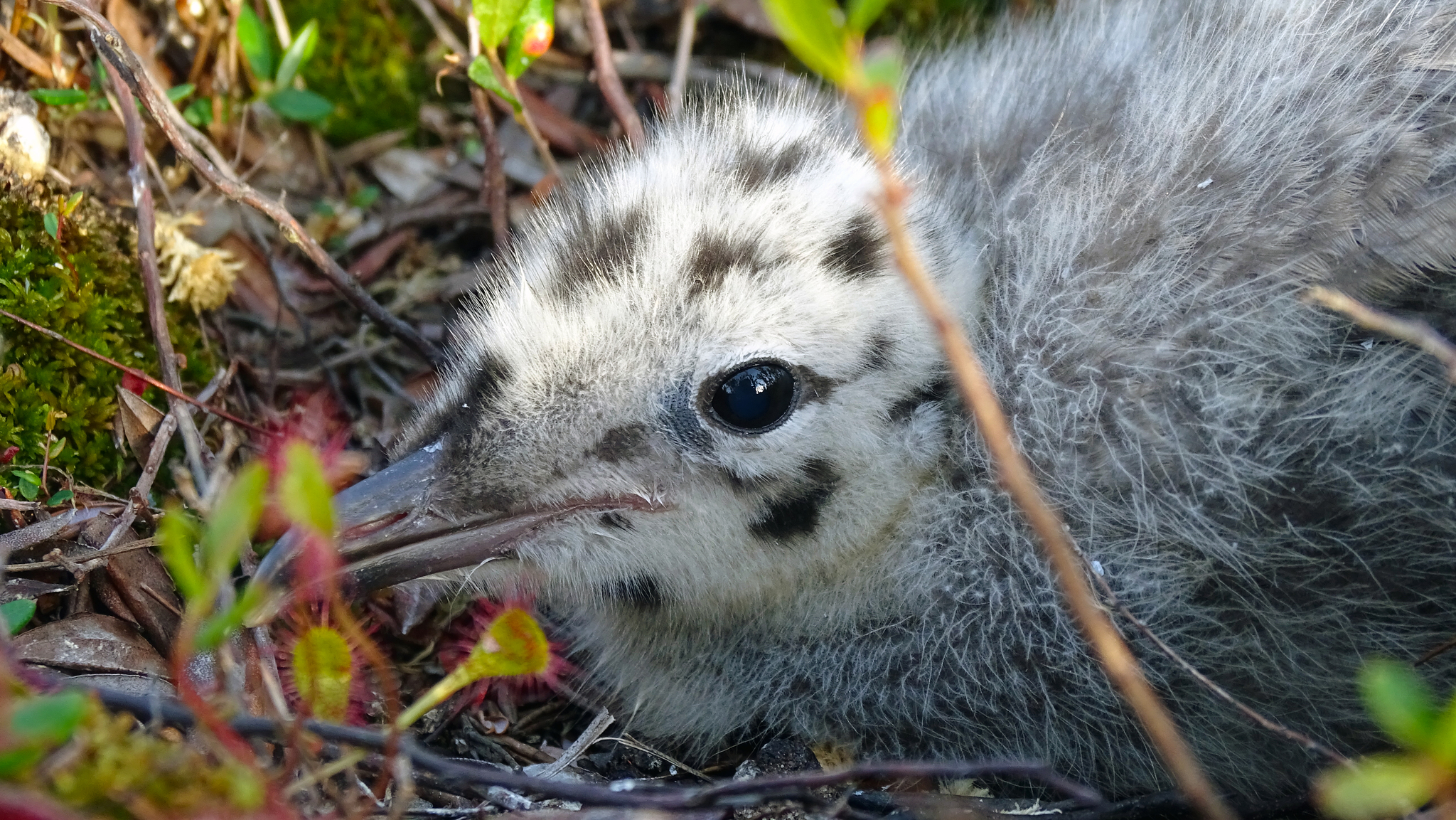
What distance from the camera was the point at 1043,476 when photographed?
79.9 inches

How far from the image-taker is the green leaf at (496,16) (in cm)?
256

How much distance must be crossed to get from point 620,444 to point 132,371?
1.00 m

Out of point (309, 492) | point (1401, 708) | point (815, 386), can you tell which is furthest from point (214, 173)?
point (1401, 708)

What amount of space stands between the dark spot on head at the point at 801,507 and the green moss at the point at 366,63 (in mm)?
1804

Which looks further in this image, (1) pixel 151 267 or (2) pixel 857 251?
(1) pixel 151 267

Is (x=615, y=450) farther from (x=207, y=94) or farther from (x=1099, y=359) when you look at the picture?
(x=207, y=94)

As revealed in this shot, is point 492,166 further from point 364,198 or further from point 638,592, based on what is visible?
point 638,592

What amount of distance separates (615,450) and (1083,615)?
93cm

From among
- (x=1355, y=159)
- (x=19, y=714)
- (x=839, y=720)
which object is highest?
(x=1355, y=159)

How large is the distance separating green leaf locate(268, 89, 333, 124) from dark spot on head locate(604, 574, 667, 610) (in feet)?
4.98

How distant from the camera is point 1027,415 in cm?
205

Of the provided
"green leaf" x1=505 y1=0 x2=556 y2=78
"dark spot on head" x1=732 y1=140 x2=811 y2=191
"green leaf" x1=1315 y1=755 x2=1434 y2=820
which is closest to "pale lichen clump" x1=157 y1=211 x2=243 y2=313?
"green leaf" x1=505 y1=0 x2=556 y2=78

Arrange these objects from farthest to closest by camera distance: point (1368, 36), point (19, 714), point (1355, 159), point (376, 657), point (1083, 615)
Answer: point (1368, 36), point (1355, 159), point (376, 657), point (1083, 615), point (19, 714)

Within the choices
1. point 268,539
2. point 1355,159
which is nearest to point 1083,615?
point 1355,159
